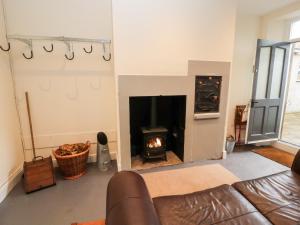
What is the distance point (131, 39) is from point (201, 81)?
1.29 m

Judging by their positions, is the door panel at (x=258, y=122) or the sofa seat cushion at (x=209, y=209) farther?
the door panel at (x=258, y=122)

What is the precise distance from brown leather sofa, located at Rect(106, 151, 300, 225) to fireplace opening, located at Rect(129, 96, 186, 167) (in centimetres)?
145

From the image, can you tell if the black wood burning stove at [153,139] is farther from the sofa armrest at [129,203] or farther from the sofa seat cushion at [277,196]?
the sofa armrest at [129,203]

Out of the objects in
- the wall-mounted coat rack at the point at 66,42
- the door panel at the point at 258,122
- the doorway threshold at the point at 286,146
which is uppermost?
the wall-mounted coat rack at the point at 66,42

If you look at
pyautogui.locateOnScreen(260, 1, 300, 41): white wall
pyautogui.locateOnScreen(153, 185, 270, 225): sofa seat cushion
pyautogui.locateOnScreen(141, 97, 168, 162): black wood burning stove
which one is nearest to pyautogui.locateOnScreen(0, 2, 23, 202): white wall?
pyautogui.locateOnScreen(141, 97, 168, 162): black wood burning stove

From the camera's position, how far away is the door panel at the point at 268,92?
11.0ft

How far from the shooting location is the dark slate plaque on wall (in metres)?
2.86

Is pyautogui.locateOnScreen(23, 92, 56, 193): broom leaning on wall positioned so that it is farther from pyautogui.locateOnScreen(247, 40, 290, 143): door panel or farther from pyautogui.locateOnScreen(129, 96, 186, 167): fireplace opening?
pyautogui.locateOnScreen(247, 40, 290, 143): door panel

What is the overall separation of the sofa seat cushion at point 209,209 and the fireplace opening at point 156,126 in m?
1.46

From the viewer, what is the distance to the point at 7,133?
7.23 ft

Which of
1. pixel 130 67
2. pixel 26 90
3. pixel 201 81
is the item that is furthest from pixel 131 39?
pixel 26 90

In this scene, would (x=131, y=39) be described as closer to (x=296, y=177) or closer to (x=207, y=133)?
(x=207, y=133)

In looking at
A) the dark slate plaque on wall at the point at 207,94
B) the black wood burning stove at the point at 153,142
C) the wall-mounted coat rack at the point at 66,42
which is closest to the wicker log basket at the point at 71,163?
the black wood burning stove at the point at 153,142

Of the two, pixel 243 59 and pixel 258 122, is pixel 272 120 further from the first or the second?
pixel 243 59
